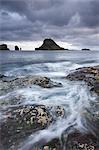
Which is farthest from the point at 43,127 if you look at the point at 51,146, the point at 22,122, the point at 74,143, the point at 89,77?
the point at 89,77

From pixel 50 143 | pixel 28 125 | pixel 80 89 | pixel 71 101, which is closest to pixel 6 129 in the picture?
pixel 28 125

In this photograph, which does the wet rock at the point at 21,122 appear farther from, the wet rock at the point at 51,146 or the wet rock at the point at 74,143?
the wet rock at the point at 74,143

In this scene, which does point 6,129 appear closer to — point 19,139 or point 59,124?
point 19,139

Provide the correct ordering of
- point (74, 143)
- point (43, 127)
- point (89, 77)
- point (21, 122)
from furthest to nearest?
point (89, 77), point (21, 122), point (43, 127), point (74, 143)

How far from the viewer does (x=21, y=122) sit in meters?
8.66

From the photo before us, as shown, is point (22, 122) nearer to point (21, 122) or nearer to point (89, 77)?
point (21, 122)

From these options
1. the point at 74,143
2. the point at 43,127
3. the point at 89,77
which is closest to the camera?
the point at 74,143

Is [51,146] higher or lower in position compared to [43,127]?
lower

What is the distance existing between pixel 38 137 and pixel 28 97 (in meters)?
3.63

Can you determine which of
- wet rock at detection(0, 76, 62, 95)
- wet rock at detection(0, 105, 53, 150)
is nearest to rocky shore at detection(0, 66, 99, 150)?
wet rock at detection(0, 105, 53, 150)

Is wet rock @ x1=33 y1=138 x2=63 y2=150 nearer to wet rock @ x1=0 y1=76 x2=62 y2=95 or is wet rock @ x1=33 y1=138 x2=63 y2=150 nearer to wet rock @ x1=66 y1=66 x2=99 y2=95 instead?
wet rock @ x1=0 y1=76 x2=62 y2=95

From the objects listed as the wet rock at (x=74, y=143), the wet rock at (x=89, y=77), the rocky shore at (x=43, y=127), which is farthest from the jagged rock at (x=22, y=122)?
the wet rock at (x=89, y=77)

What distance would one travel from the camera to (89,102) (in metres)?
11.0

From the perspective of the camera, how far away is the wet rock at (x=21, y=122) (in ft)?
25.4
